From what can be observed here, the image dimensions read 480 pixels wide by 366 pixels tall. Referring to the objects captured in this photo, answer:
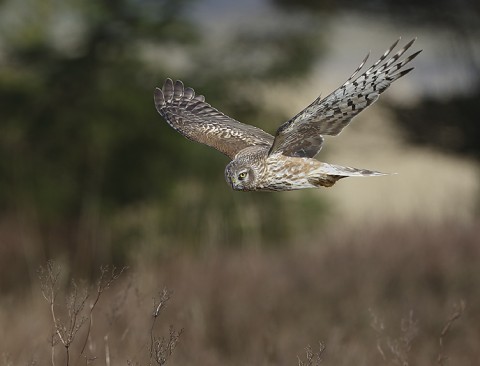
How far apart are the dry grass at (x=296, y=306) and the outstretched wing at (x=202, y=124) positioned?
1.28m

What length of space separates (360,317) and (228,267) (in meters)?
2.05

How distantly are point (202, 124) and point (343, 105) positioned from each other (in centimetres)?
107

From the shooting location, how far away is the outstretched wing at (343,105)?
10.5 feet

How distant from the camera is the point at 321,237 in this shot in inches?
438

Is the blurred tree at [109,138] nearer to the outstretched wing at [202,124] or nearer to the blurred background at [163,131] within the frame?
the blurred background at [163,131]

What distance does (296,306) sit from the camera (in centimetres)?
812

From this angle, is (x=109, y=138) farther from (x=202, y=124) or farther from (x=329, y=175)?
(x=329, y=175)

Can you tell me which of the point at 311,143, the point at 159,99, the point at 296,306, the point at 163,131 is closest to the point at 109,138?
the point at 163,131

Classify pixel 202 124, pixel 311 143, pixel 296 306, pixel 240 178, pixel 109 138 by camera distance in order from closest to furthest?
pixel 240 178 < pixel 311 143 < pixel 202 124 < pixel 296 306 < pixel 109 138

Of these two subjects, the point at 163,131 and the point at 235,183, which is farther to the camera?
the point at 163,131

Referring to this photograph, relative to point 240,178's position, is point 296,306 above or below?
below

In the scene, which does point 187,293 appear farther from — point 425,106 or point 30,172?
point 425,106

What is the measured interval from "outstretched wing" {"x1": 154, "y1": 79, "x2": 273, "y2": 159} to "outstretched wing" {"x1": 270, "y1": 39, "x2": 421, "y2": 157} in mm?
374

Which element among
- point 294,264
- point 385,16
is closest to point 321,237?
point 294,264
